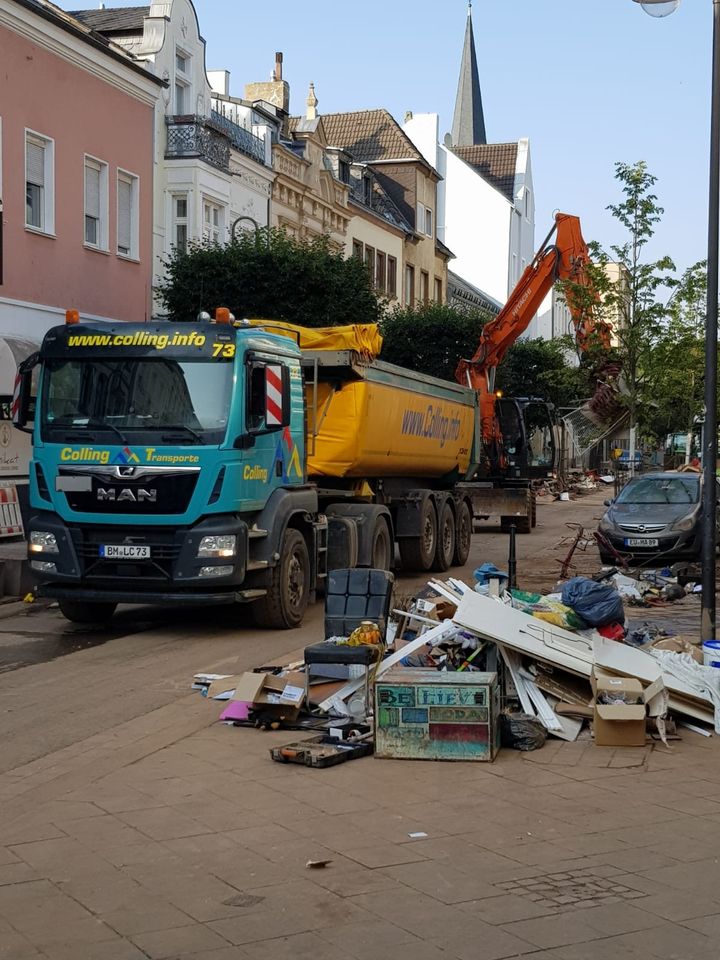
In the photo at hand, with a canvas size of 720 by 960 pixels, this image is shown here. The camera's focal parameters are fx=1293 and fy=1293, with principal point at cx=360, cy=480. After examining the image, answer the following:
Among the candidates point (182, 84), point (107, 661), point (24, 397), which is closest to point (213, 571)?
point (107, 661)

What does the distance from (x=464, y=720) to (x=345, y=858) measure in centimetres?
206

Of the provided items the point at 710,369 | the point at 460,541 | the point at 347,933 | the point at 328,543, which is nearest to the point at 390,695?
the point at 347,933

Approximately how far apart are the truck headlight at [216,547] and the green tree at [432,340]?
89.1ft

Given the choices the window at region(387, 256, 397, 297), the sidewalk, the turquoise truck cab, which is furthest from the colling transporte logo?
the window at region(387, 256, 397, 297)

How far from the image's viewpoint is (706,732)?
28.2 ft

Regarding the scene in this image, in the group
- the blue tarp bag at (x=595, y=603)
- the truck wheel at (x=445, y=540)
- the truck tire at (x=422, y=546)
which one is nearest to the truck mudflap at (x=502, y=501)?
the truck wheel at (x=445, y=540)

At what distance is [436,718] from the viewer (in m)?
7.82

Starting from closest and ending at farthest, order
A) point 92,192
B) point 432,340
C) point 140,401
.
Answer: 1. point 140,401
2. point 92,192
3. point 432,340

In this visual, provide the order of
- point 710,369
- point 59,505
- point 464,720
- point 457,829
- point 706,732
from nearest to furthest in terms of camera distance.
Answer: point 457,829, point 464,720, point 706,732, point 710,369, point 59,505

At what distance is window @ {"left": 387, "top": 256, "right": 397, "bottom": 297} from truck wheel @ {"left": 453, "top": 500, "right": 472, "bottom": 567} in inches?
1017

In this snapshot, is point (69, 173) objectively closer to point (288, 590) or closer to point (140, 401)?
point (140, 401)

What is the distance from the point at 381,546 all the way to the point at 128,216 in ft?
43.2

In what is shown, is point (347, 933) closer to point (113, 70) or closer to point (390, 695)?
point (390, 695)

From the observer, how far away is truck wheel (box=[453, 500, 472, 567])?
21.1 m
